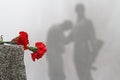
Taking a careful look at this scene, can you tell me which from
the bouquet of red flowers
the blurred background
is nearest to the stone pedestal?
the bouquet of red flowers

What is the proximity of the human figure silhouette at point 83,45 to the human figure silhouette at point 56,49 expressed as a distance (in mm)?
46

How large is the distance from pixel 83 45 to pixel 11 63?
955 mm

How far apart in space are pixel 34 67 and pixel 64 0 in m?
0.40

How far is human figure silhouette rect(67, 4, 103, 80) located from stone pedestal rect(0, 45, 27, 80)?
924 millimetres

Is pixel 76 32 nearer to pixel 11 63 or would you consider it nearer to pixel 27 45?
pixel 27 45

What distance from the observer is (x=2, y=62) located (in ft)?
1.63

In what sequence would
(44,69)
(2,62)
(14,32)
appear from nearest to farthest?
(2,62) → (14,32) → (44,69)

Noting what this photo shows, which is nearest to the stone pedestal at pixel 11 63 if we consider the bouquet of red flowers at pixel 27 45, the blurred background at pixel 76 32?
the bouquet of red flowers at pixel 27 45

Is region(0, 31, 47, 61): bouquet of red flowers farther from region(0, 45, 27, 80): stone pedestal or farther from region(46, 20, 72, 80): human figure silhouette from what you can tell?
region(46, 20, 72, 80): human figure silhouette

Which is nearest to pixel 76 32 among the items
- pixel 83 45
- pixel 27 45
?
pixel 83 45

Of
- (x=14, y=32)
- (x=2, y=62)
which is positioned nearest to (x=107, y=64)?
(x=14, y=32)

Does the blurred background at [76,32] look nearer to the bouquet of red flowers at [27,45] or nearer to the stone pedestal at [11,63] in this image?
the bouquet of red flowers at [27,45]

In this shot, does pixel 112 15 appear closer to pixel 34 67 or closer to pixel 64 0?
pixel 64 0

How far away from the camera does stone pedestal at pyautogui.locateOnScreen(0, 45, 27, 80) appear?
0.50 meters
